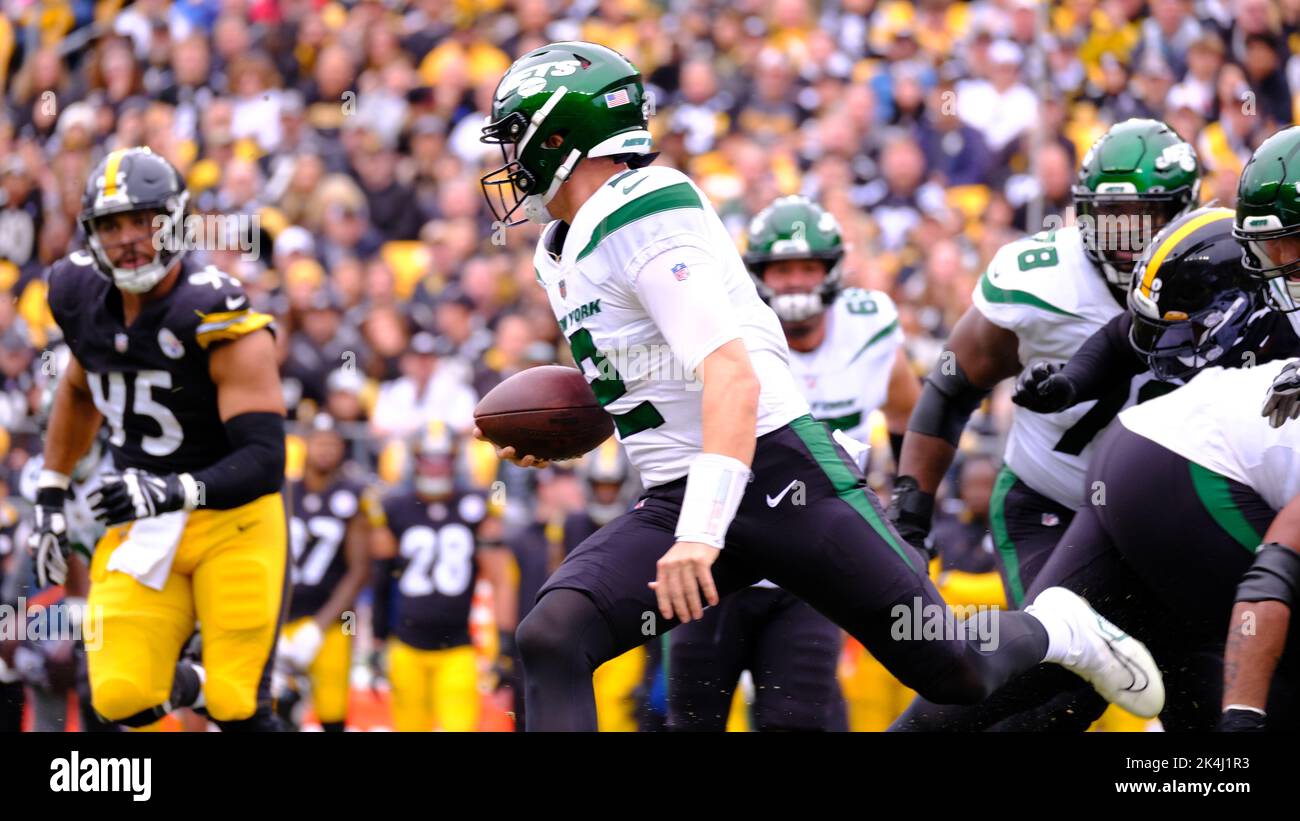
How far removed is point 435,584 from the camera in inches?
305

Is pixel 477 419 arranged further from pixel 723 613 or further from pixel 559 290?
pixel 723 613

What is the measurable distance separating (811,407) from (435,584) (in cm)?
267

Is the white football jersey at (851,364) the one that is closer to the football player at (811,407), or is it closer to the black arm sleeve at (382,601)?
the football player at (811,407)

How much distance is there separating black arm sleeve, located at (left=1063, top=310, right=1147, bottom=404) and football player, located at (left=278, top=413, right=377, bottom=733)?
13.7ft

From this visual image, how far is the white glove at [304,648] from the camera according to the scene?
7.91m

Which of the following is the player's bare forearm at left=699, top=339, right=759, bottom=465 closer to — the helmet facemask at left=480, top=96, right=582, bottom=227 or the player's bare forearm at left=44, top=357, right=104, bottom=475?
the helmet facemask at left=480, top=96, right=582, bottom=227

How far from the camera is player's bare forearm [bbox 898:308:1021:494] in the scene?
5.01 metres

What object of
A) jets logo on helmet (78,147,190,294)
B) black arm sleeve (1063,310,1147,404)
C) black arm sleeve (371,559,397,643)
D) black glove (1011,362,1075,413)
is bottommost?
black arm sleeve (371,559,397,643)

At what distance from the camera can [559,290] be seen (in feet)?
12.8

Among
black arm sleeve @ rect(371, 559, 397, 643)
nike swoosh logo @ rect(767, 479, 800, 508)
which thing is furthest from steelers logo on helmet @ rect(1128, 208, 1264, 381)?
black arm sleeve @ rect(371, 559, 397, 643)

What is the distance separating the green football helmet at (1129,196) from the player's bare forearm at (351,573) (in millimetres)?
4137

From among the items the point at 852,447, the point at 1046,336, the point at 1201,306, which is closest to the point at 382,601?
the point at 1046,336

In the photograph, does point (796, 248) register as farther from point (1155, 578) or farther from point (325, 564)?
point (325, 564)

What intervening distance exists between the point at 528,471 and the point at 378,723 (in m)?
1.38
